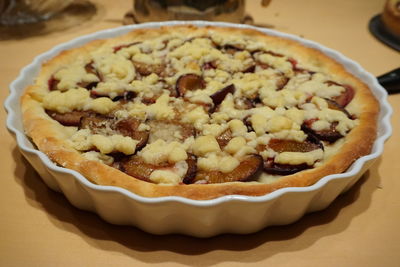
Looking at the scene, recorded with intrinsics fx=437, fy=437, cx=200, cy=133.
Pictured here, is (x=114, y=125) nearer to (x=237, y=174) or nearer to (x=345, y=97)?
(x=237, y=174)

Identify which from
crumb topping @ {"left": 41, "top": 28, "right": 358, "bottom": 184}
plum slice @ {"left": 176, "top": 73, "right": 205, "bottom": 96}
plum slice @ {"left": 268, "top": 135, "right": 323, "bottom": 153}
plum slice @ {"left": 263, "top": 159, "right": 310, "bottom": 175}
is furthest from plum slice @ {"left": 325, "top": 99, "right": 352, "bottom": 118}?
plum slice @ {"left": 176, "top": 73, "right": 205, "bottom": 96}

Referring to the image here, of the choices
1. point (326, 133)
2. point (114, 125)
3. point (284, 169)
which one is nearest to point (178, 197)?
point (284, 169)

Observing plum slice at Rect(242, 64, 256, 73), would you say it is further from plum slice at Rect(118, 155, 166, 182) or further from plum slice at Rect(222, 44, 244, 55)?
plum slice at Rect(118, 155, 166, 182)

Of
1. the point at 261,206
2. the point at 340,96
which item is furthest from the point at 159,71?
the point at 261,206

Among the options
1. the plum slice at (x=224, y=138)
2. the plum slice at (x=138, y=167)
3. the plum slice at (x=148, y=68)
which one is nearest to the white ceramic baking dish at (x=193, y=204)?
the plum slice at (x=138, y=167)

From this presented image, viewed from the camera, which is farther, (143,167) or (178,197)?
(143,167)
